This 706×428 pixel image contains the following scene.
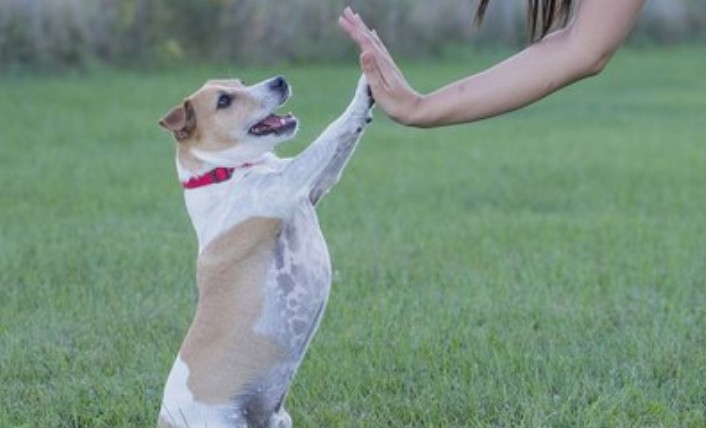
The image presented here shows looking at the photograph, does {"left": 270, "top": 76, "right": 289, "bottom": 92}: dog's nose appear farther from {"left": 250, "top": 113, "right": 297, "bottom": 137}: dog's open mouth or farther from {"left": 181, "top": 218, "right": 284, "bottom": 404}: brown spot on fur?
{"left": 181, "top": 218, "right": 284, "bottom": 404}: brown spot on fur

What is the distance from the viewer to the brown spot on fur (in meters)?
5.03

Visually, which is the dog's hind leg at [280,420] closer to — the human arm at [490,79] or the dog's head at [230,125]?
the dog's head at [230,125]

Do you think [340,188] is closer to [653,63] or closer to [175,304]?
[175,304]

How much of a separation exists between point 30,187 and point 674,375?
6474 mm

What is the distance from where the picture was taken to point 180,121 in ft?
17.5

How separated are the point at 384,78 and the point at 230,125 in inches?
27.6

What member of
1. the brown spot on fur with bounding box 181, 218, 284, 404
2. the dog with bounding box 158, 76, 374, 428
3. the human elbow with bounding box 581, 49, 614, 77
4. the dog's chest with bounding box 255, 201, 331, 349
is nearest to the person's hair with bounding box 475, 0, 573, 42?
the human elbow with bounding box 581, 49, 614, 77

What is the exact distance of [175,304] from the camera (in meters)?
7.58

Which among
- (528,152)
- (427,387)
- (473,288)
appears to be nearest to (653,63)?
(528,152)

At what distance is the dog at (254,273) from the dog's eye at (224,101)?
0.16 metres

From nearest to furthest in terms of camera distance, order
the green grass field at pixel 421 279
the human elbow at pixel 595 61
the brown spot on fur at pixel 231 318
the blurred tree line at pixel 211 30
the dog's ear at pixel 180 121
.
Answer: the human elbow at pixel 595 61, the brown spot on fur at pixel 231 318, the dog's ear at pixel 180 121, the green grass field at pixel 421 279, the blurred tree line at pixel 211 30

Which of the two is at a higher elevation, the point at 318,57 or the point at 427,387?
the point at 427,387

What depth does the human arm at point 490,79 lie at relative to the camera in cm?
478

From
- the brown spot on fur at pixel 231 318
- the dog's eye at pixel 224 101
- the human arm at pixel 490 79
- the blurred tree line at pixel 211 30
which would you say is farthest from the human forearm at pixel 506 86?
the blurred tree line at pixel 211 30
